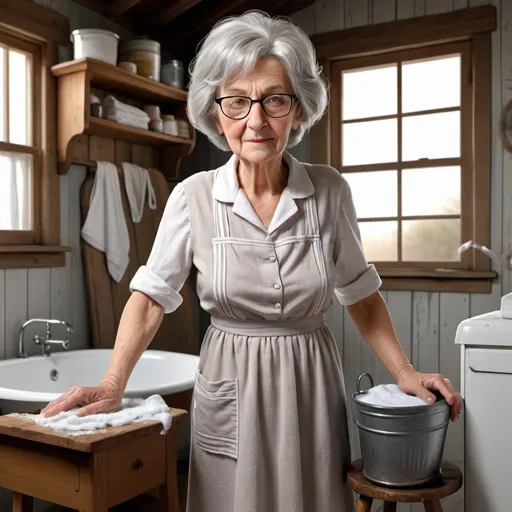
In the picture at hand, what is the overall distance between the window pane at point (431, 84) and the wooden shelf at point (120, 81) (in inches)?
48.3

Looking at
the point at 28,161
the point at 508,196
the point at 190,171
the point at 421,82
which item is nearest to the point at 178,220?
the point at 28,161

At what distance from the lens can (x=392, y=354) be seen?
1416mm

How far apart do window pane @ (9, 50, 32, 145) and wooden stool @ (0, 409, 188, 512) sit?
1.79 metres

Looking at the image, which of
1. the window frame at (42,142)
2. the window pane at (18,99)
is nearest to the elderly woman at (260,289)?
the window frame at (42,142)

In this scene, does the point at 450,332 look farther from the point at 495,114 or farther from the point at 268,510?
the point at 268,510

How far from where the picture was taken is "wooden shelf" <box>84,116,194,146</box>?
3.15m

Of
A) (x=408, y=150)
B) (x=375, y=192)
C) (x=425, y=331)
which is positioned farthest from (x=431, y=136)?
(x=425, y=331)

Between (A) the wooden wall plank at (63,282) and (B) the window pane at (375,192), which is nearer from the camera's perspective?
(A) the wooden wall plank at (63,282)

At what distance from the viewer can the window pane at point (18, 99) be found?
306 centimetres

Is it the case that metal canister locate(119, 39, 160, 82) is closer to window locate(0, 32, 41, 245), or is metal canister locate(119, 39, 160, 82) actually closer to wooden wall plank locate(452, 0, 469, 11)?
window locate(0, 32, 41, 245)

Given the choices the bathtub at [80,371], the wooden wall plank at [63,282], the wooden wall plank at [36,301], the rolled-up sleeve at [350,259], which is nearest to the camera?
the rolled-up sleeve at [350,259]

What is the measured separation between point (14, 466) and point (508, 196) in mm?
2554

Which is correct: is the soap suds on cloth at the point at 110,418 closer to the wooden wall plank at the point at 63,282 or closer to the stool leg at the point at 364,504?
the stool leg at the point at 364,504

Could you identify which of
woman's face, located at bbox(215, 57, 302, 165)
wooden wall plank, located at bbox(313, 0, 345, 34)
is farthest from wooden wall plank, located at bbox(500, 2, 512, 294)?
woman's face, located at bbox(215, 57, 302, 165)
